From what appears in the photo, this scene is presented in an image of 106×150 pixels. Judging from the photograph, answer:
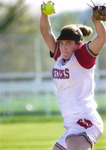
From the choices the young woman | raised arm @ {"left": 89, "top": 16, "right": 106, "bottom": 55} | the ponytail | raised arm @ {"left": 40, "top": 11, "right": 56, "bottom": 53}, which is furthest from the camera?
raised arm @ {"left": 40, "top": 11, "right": 56, "bottom": 53}

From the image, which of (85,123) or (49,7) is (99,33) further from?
(85,123)

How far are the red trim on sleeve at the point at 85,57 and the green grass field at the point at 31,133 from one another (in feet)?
11.6

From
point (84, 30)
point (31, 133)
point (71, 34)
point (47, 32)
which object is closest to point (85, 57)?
point (71, 34)

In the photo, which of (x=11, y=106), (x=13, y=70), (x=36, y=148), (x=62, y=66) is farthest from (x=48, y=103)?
(x=62, y=66)

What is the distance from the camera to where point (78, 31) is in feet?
14.3

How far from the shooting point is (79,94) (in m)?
4.25

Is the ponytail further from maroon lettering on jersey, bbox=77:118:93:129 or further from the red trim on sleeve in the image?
maroon lettering on jersey, bbox=77:118:93:129

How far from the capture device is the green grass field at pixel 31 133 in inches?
314

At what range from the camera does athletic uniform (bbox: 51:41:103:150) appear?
4176 millimetres

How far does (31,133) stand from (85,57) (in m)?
5.84

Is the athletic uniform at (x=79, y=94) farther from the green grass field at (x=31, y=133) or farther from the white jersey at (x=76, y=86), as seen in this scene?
the green grass field at (x=31, y=133)

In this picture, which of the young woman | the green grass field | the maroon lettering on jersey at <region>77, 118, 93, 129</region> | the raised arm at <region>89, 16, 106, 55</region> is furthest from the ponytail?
the green grass field

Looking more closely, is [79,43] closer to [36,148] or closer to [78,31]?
[78,31]

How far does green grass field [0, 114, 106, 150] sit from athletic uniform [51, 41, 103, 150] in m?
3.35
